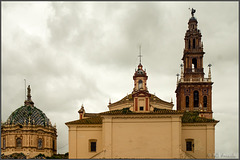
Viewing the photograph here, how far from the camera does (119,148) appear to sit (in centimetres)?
4456

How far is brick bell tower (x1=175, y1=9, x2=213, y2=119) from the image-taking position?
66.2 m

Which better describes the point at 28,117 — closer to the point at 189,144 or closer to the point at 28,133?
the point at 28,133

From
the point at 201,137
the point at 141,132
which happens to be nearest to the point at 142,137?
the point at 141,132

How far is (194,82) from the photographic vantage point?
66.8 meters

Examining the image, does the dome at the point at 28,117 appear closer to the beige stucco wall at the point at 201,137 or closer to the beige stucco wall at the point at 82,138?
the beige stucco wall at the point at 82,138

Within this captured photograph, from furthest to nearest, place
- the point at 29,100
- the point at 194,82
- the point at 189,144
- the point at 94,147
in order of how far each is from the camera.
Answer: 1. the point at 29,100
2. the point at 194,82
3. the point at 94,147
4. the point at 189,144

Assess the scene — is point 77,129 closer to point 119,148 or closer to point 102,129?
point 102,129

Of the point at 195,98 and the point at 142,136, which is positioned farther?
the point at 195,98

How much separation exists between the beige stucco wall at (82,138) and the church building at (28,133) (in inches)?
845

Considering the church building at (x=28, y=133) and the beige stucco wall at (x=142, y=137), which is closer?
the beige stucco wall at (x=142, y=137)

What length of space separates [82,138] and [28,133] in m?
23.1

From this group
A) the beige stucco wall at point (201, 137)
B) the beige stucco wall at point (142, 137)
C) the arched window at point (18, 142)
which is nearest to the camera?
the beige stucco wall at point (142, 137)

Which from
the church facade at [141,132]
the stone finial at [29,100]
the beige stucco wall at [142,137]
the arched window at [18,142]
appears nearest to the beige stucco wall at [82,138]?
the church facade at [141,132]

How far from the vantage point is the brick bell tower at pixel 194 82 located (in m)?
66.2
